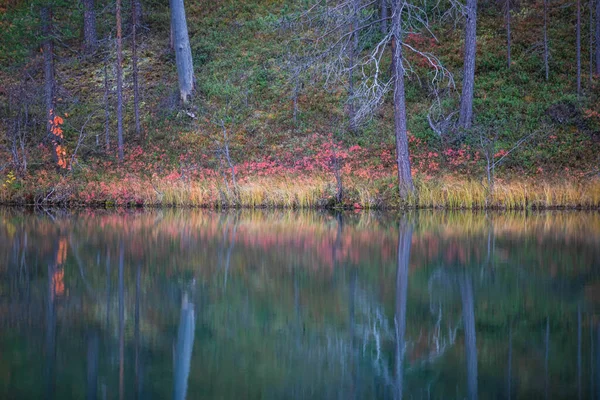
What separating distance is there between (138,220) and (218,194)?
4.08 metres

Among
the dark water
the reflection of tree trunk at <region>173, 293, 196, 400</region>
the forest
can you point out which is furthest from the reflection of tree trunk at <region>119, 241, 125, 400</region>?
the forest

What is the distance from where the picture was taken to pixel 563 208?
18625 millimetres

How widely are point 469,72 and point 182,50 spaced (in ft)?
38.0

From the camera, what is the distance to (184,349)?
5.34m

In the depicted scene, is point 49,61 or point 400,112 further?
point 49,61

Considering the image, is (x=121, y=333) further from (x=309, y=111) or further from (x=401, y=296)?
(x=309, y=111)

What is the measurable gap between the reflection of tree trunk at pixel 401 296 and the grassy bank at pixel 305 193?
5.23 m

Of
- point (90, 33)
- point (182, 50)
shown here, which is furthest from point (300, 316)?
point (90, 33)

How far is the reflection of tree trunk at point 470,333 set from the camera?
4.60m

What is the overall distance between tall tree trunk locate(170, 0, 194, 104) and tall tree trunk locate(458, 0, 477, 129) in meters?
11.2

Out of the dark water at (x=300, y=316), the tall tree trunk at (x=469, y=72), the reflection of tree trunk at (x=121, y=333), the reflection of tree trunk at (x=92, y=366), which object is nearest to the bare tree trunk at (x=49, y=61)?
the dark water at (x=300, y=316)

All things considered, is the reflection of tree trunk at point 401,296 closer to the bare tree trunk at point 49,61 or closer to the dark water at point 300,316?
the dark water at point 300,316

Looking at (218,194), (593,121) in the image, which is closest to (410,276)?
(218,194)

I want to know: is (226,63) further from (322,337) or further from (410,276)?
(322,337)
